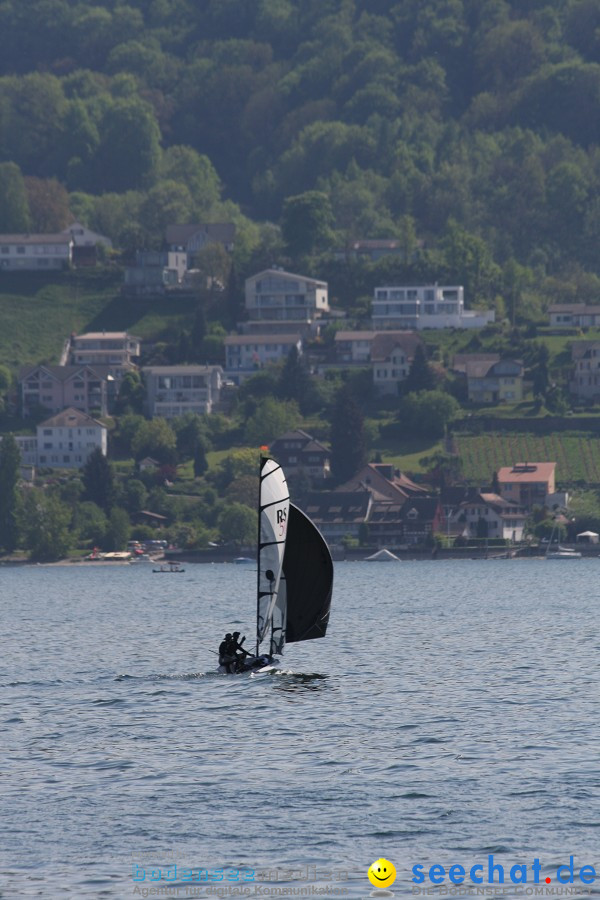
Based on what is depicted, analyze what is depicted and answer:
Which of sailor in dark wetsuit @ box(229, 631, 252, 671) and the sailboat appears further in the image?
sailor in dark wetsuit @ box(229, 631, 252, 671)

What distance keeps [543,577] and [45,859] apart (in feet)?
444

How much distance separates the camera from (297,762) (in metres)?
51.3

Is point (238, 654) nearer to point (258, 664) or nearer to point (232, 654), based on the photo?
point (232, 654)

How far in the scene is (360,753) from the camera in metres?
52.7

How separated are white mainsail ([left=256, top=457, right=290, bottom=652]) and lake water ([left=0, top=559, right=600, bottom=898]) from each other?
301cm

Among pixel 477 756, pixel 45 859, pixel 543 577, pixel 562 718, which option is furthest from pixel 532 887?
pixel 543 577

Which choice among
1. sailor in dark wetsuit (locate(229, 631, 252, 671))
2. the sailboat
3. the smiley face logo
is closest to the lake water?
the smiley face logo

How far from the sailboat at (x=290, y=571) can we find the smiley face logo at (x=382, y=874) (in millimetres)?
26563

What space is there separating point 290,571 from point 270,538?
4.28 ft

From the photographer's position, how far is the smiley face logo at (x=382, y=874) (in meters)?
37.6

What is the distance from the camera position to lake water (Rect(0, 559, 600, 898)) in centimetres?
4009

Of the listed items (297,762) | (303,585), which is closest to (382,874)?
(297,762)

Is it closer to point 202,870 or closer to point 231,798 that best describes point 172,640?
point 231,798

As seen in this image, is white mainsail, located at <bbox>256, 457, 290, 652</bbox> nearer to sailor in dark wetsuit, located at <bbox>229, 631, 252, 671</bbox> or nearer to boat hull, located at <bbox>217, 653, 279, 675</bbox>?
boat hull, located at <bbox>217, 653, 279, 675</bbox>
